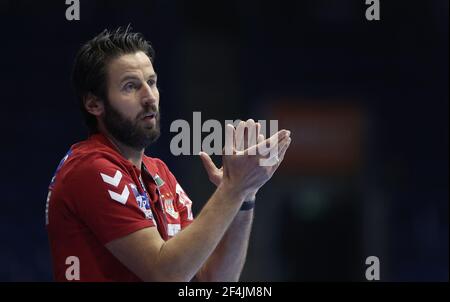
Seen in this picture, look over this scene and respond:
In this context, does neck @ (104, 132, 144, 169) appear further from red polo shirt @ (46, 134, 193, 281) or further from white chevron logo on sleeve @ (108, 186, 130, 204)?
white chevron logo on sleeve @ (108, 186, 130, 204)

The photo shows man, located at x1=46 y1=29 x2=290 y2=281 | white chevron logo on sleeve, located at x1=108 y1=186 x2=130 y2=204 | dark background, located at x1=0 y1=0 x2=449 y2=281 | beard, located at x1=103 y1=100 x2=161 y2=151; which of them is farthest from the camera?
dark background, located at x1=0 y1=0 x2=449 y2=281

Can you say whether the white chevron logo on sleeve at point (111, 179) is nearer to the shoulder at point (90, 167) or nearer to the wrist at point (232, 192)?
the shoulder at point (90, 167)

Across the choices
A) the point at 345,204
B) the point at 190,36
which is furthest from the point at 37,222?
the point at 345,204

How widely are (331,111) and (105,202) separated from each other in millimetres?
6120

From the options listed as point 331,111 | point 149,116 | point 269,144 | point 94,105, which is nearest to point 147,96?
point 149,116

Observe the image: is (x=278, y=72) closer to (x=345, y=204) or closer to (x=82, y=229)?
(x=345, y=204)

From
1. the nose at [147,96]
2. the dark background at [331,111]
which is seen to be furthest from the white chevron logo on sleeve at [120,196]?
the dark background at [331,111]

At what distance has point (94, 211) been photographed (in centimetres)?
289

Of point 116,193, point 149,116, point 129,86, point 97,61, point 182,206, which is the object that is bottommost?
point 182,206

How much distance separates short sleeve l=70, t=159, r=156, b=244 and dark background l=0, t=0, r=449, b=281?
202 inches

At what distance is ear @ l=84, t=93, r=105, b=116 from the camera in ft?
10.6

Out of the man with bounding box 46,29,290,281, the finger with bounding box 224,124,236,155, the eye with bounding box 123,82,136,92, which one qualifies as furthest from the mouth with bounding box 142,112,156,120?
the finger with bounding box 224,124,236,155

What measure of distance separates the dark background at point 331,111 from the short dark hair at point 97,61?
4753mm

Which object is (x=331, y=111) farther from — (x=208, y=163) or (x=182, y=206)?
(x=208, y=163)
